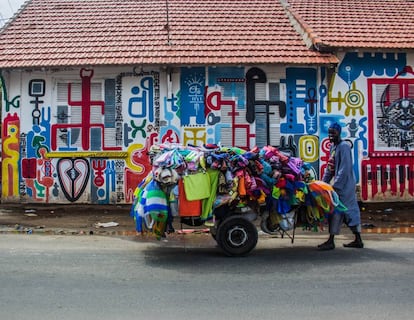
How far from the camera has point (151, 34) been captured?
40.8ft

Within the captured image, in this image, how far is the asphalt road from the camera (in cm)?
450

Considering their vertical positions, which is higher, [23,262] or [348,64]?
[348,64]

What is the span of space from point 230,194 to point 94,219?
468 centimetres

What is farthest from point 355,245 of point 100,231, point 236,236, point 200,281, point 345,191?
point 100,231

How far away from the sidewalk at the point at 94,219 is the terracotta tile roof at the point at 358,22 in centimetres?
399

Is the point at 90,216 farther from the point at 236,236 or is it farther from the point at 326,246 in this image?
the point at 326,246

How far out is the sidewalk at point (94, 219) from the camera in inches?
358

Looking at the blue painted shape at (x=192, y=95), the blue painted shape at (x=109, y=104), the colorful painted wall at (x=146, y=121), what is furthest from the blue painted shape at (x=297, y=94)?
the blue painted shape at (x=109, y=104)

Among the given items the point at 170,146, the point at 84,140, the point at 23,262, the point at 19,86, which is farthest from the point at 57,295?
the point at 19,86

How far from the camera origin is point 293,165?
6.72 meters

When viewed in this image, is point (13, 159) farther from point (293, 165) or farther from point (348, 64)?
point (348, 64)

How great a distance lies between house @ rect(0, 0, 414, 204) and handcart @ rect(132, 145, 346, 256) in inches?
188

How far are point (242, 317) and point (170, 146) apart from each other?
316 cm

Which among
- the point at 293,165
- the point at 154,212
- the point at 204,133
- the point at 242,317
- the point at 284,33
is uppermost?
the point at 284,33
